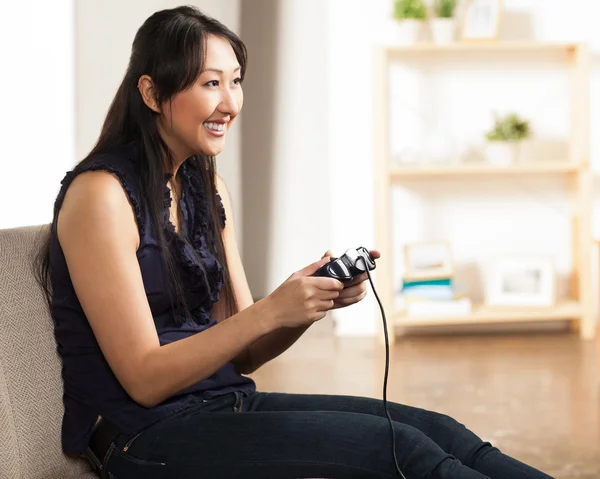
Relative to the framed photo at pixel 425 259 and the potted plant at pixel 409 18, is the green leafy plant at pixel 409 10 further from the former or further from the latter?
the framed photo at pixel 425 259

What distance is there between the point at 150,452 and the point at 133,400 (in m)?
0.09

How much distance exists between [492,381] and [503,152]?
3.66 ft

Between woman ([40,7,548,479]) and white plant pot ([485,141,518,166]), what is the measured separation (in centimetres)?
266

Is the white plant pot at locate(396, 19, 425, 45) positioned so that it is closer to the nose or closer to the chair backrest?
the nose

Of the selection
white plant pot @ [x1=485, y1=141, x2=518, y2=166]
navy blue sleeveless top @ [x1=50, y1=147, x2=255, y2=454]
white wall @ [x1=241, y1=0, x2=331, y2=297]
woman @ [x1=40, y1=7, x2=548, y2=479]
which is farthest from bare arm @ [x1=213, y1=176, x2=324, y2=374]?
white wall @ [x1=241, y1=0, x2=331, y2=297]

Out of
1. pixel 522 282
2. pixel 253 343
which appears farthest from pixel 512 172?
pixel 253 343

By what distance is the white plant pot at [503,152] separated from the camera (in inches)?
160

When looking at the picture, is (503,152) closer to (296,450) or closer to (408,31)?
(408,31)

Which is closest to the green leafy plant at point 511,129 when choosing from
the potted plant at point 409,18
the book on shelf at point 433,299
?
the potted plant at point 409,18

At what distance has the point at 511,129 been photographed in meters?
4.09

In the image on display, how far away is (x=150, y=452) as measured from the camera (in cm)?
133

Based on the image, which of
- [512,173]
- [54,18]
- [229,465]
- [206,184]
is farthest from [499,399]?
[54,18]

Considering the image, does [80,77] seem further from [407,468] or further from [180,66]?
[407,468]

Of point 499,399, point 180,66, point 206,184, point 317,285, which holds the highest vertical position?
point 180,66
